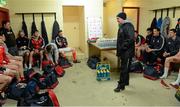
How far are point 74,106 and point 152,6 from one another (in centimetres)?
455

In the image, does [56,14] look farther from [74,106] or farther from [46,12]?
[74,106]

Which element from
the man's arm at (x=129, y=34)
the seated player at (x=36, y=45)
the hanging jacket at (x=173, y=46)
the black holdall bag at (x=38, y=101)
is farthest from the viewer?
the seated player at (x=36, y=45)

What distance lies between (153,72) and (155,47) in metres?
0.89

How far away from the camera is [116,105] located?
2.80 m

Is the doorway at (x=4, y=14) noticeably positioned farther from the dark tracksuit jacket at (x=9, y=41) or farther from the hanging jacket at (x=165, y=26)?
the hanging jacket at (x=165, y=26)

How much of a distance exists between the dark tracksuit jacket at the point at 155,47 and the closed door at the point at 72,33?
10.6 feet

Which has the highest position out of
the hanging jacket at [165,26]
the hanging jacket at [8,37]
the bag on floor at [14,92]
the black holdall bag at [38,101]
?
the hanging jacket at [165,26]

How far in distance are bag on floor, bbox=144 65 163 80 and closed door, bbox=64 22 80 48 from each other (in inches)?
143

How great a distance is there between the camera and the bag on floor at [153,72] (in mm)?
4004

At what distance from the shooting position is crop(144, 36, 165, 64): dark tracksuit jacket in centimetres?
449

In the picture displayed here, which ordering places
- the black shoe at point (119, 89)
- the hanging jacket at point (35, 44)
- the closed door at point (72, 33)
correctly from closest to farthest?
1. the black shoe at point (119, 89)
2. the hanging jacket at point (35, 44)
3. the closed door at point (72, 33)

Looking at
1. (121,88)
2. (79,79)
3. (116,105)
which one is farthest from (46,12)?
(116,105)

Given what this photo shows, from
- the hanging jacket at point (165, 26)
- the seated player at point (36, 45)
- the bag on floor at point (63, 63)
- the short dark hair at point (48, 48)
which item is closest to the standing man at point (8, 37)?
the seated player at point (36, 45)

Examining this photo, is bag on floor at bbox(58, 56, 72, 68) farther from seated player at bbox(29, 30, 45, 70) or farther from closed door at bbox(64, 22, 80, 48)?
closed door at bbox(64, 22, 80, 48)
